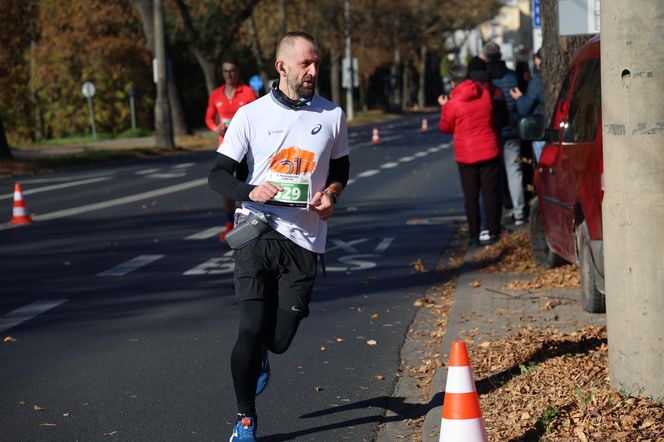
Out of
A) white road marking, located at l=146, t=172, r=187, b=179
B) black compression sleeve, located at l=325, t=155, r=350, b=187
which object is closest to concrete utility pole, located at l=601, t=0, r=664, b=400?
black compression sleeve, located at l=325, t=155, r=350, b=187

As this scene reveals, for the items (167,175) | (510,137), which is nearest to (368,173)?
(167,175)

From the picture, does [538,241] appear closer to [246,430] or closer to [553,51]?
[553,51]

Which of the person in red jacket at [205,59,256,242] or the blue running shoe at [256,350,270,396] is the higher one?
the person in red jacket at [205,59,256,242]

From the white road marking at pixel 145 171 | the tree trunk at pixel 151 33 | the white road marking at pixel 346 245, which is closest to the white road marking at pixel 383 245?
the white road marking at pixel 346 245

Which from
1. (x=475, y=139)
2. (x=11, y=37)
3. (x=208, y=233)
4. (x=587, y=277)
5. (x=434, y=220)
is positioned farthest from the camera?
(x=11, y=37)

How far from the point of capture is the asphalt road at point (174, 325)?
20.7ft

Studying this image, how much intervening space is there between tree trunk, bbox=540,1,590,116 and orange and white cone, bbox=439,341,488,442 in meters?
7.73

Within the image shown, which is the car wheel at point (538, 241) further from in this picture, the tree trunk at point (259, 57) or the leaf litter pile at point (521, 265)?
the tree trunk at point (259, 57)

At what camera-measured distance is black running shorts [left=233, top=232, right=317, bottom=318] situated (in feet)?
18.3

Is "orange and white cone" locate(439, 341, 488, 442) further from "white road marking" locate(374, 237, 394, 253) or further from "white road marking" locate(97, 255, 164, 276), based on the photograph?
"white road marking" locate(374, 237, 394, 253)

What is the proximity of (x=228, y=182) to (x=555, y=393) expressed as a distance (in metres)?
1.73

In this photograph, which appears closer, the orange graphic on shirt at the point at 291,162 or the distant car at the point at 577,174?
the orange graphic on shirt at the point at 291,162

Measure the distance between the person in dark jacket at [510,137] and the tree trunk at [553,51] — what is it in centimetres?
170

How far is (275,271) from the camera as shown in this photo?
224 inches
